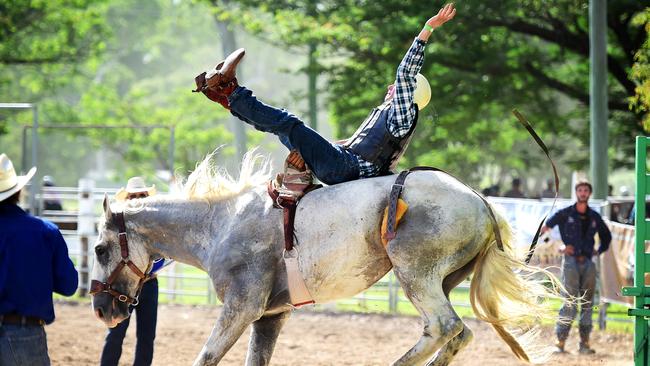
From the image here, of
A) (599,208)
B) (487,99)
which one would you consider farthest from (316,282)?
(487,99)

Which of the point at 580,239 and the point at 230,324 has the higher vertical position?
the point at 580,239

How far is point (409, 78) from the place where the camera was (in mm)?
5512

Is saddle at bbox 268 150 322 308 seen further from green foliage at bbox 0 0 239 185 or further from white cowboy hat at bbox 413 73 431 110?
green foliage at bbox 0 0 239 185

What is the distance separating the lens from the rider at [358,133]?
5.50 m

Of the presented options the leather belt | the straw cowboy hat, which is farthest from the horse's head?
the leather belt

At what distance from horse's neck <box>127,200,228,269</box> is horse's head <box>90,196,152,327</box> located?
3.6 inches

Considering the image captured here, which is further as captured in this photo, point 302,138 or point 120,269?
point 120,269

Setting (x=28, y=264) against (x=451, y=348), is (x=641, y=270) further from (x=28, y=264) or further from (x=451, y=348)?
(x=28, y=264)

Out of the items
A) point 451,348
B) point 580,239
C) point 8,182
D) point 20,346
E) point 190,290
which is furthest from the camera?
point 190,290

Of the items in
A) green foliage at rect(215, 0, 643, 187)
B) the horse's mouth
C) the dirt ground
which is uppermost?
green foliage at rect(215, 0, 643, 187)

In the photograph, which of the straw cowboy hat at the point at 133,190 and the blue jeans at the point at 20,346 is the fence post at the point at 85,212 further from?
the blue jeans at the point at 20,346

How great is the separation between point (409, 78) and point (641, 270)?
1.77 m

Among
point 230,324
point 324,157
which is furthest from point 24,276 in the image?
point 324,157

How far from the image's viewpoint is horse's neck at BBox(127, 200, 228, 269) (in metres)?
5.96
